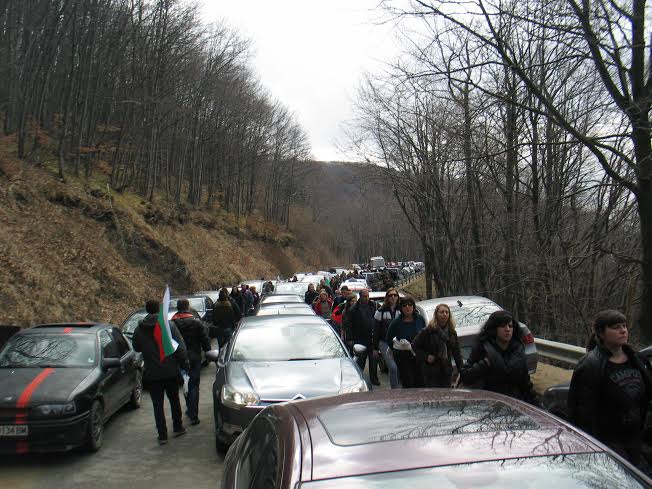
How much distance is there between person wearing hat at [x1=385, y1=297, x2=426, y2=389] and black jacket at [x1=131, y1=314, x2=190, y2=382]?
9.35 ft

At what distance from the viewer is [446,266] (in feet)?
91.5

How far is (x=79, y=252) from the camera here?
2028 cm

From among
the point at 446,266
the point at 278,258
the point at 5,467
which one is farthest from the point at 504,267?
the point at 278,258

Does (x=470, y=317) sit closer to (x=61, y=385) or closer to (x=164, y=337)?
(x=164, y=337)

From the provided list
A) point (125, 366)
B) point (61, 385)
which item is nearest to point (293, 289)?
point (125, 366)

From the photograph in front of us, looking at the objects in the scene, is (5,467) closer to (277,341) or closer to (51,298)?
(277,341)

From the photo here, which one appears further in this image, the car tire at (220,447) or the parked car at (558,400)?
the car tire at (220,447)

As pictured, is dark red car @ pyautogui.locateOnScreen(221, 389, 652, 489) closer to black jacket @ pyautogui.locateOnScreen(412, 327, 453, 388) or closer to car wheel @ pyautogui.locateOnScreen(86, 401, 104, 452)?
black jacket @ pyautogui.locateOnScreen(412, 327, 453, 388)

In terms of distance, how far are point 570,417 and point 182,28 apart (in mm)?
31218

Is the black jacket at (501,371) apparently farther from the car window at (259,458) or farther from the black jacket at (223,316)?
the black jacket at (223,316)

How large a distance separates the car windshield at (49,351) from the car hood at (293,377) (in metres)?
2.36

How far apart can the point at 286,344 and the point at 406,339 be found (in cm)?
168

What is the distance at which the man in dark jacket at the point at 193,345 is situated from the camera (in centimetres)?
832

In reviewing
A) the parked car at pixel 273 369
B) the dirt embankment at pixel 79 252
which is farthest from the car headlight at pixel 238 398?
the dirt embankment at pixel 79 252
